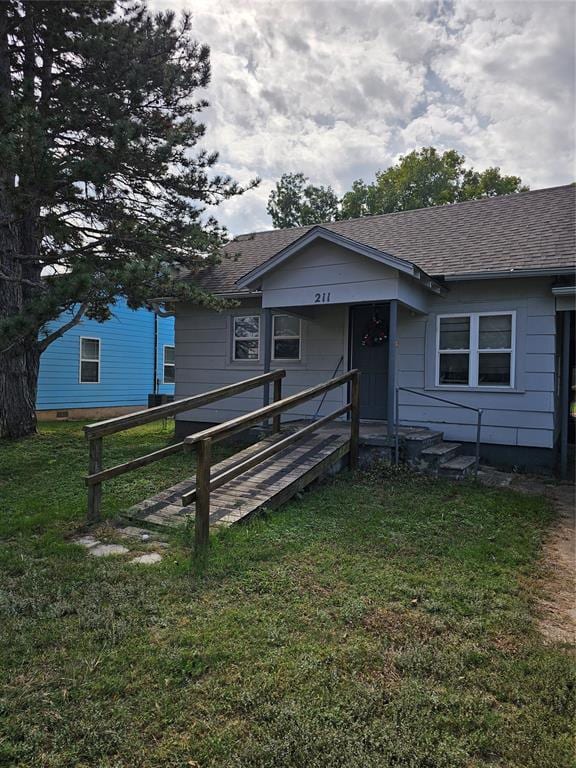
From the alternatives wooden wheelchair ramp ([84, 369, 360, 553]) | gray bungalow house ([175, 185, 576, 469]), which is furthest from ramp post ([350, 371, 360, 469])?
gray bungalow house ([175, 185, 576, 469])

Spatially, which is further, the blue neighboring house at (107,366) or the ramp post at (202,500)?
the blue neighboring house at (107,366)

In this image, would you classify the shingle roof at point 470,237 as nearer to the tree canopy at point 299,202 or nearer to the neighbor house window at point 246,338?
the neighbor house window at point 246,338

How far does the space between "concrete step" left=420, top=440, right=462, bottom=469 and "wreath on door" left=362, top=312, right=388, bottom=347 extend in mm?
2308

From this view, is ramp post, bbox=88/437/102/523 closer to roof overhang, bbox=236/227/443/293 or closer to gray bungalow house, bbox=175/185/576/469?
gray bungalow house, bbox=175/185/576/469

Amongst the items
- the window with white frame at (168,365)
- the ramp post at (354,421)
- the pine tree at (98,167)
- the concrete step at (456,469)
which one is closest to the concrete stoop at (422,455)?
the concrete step at (456,469)

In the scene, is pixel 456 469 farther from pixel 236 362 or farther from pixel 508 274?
pixel 236 362

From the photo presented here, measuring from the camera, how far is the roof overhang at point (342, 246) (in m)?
6.77

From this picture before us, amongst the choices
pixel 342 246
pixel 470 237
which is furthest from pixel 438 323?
pixel 342 246

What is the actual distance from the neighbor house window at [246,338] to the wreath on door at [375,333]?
237 centimetres

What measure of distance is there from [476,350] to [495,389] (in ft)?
2.31

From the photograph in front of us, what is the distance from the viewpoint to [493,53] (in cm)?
688

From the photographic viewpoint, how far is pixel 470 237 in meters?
8.88

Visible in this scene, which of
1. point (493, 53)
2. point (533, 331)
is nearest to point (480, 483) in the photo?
point (533, 331)

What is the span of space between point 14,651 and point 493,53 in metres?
8.84
